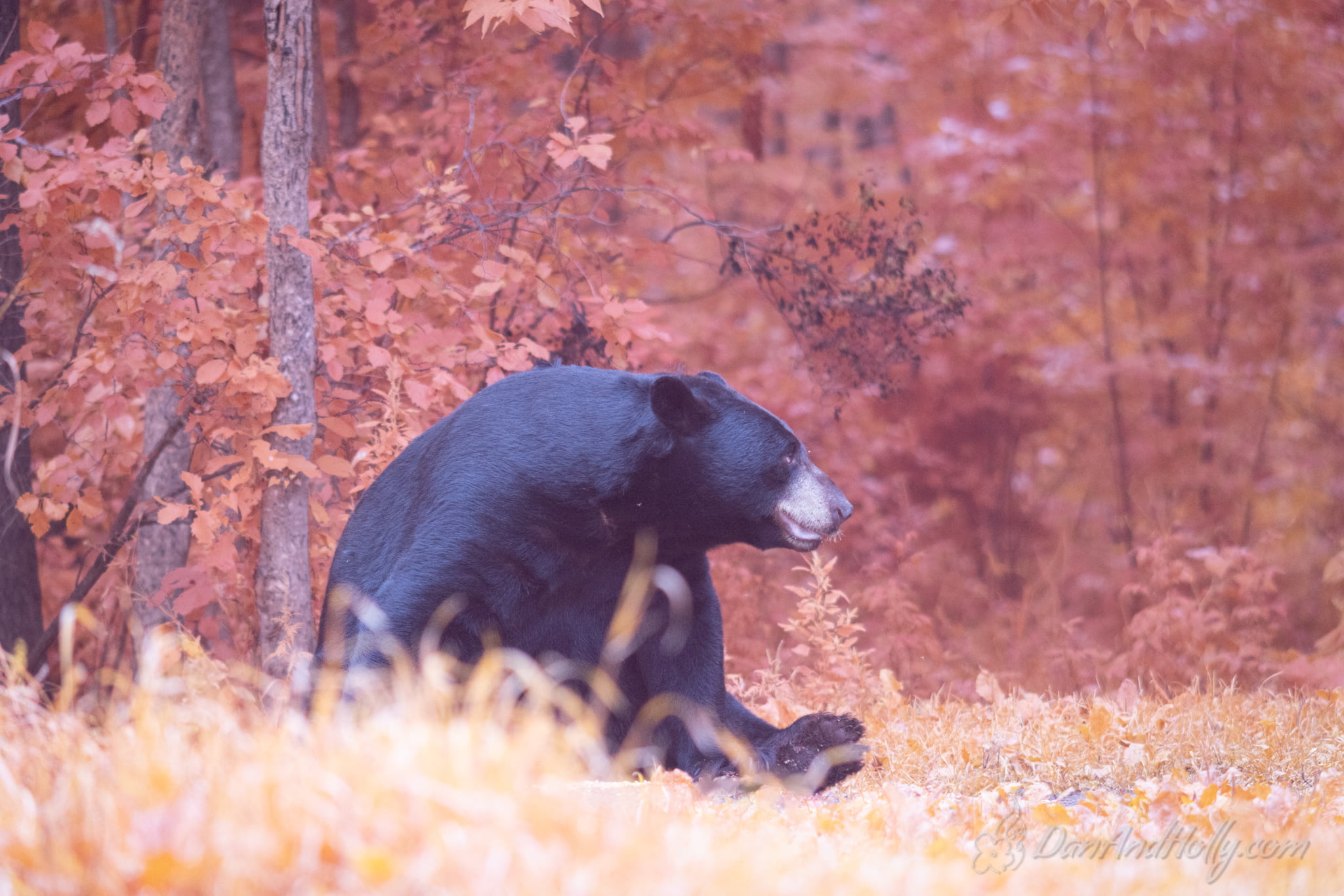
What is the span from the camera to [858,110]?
888 cm

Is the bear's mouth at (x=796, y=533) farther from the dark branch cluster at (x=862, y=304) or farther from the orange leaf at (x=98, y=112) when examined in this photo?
the orange leaf at (x=98, y=112)

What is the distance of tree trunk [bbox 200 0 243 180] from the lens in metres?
5.70

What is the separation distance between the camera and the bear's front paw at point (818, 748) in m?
3.25

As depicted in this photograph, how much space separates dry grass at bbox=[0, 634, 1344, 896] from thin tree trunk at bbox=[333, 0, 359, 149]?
4.34 m

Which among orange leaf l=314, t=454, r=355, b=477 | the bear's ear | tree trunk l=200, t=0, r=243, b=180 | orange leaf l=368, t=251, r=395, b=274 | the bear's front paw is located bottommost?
the bear's front paw

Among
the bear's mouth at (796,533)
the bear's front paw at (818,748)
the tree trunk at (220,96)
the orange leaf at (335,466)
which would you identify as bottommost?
the bear's front paw at (818,748)

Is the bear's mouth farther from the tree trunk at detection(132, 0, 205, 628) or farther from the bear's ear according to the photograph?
the tree trunk at detection(132, 0, 205, 628)

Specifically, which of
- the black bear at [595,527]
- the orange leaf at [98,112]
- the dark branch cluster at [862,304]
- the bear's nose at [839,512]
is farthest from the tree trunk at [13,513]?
the bear's nose at [839,512]

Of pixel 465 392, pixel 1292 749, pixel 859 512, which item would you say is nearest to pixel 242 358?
pixel 465 392

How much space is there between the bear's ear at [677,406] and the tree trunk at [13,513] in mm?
3007

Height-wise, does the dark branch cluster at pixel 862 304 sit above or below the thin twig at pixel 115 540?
above

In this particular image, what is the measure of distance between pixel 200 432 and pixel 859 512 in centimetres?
452

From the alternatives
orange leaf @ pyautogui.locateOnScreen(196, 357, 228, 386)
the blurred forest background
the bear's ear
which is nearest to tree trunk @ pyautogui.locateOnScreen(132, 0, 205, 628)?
the blurred forest background

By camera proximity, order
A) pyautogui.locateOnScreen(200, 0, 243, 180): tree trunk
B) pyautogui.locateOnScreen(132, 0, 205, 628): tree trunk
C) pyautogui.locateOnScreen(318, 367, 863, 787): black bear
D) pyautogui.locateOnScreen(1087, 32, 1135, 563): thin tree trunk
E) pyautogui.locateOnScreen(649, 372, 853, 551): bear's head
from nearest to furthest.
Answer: pyautogui.locateOnScreen(318, 367, 863, 787): black bear → pyautogui.locateOnScreen(649, 372, 853, 551): bear's head → pyautogui.locateOnScreen(132, 0, 205, 628): tree trunk → pyautogui.locateOnScreen(200, 0, 243, 180): tree trunk → pyautogui.locateOnScreen(1087, 32, 1135, 563): thin tree trunk
